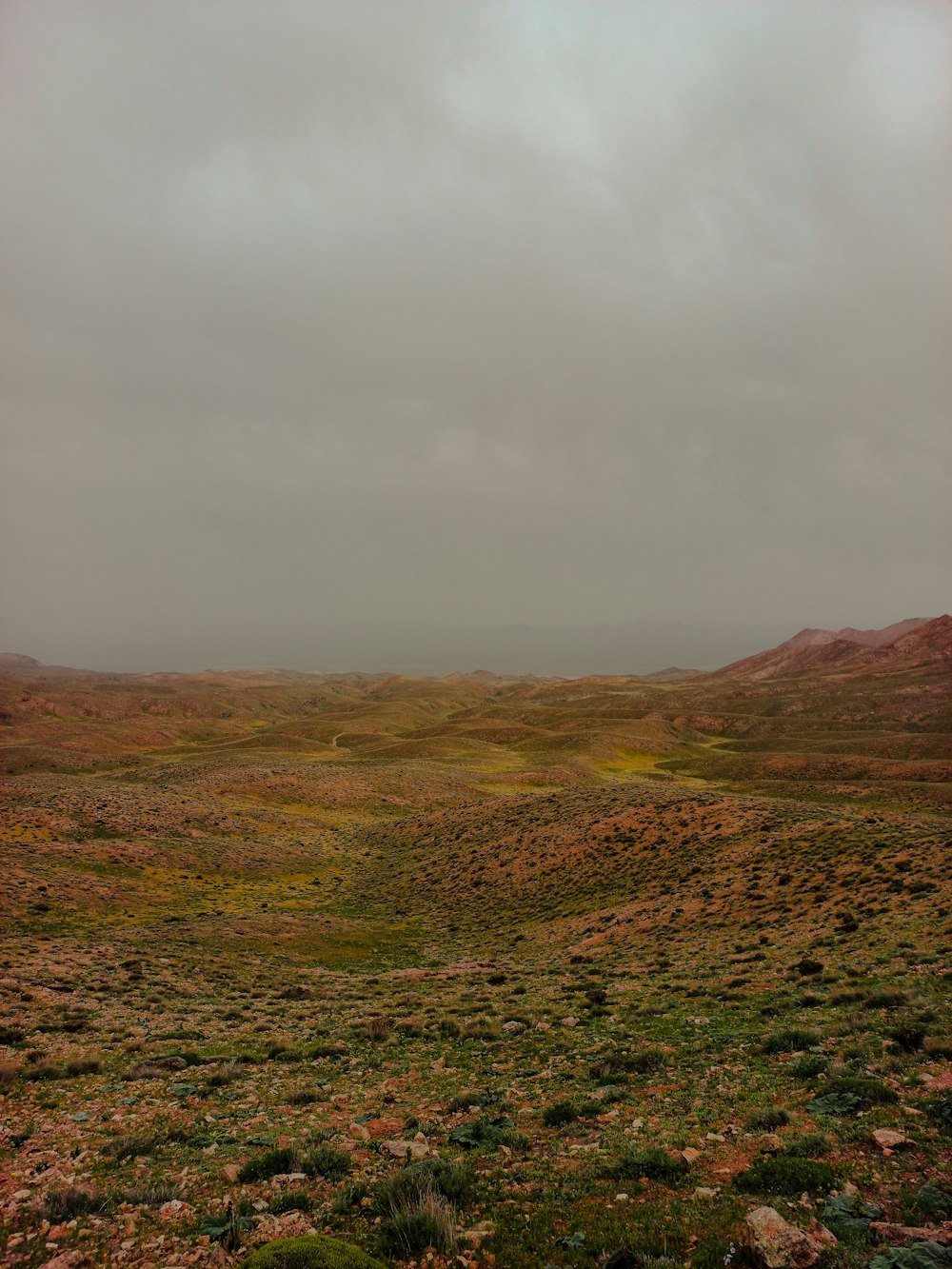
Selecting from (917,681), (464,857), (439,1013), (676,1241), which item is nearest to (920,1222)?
(676,1241)

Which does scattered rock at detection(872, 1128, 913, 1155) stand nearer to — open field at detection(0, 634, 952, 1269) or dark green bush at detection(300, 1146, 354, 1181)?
open field at detection(0, 634, 952, 1269)

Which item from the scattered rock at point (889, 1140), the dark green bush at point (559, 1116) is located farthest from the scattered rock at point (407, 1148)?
the scattered rock at point (889, 1140)

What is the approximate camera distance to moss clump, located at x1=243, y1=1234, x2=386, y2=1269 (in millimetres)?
5973

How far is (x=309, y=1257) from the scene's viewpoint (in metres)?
6.05

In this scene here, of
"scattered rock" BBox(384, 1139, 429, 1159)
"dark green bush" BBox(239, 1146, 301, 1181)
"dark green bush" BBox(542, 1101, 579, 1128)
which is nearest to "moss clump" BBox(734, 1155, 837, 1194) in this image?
"dark green bush" BBox(542, 1101, 579, 1128)

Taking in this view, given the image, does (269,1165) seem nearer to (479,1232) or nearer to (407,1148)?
(407,1148)

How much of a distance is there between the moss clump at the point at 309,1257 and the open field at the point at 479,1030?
106 cm

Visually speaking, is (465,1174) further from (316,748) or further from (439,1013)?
(316,748)

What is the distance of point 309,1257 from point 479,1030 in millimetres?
12263

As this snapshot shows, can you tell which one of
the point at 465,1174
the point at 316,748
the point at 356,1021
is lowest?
the point at 316,748

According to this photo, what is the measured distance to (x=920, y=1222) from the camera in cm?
647

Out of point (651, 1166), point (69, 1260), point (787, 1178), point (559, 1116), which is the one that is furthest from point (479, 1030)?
point (69, 1260)

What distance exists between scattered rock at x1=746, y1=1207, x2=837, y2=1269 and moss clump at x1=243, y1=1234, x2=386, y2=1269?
13.6 feet

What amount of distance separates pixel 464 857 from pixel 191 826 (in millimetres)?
28427
